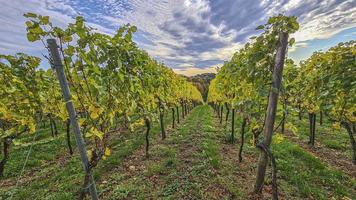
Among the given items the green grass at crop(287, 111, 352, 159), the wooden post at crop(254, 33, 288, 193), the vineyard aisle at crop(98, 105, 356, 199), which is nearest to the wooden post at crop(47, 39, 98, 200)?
A: the vineyard aisle at crop(98, 105, 356, 199)

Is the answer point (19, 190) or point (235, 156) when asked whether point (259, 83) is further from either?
point (19, 190)

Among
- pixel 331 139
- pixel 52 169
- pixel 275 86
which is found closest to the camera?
pixel 275 86

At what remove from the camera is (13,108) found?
5859 mm

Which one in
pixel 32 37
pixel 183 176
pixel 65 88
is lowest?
pixel 183 176

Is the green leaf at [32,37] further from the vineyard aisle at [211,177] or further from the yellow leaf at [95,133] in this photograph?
the vineyard aisle at [211,177]

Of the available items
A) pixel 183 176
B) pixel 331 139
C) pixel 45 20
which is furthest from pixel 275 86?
pixel 331 139

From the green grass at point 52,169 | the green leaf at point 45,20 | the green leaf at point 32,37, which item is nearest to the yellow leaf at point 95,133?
the green leaf at point 32,37

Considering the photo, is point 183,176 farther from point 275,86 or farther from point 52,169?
point 52,169

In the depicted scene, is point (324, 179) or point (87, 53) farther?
point (324, 179)

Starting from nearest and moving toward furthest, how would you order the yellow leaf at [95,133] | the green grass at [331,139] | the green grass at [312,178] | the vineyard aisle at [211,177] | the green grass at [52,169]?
the yellow leaf at [95,133], the vineyard aisle at [211,177], the green grass at [312,178], the green grass at [52,169], the green grass at [331,139]

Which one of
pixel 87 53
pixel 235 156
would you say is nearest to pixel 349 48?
pixel 87 53

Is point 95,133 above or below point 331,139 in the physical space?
above

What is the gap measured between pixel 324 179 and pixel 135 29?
692 cm

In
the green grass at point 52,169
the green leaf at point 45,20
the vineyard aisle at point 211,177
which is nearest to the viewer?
the green leaf at point 45,20
